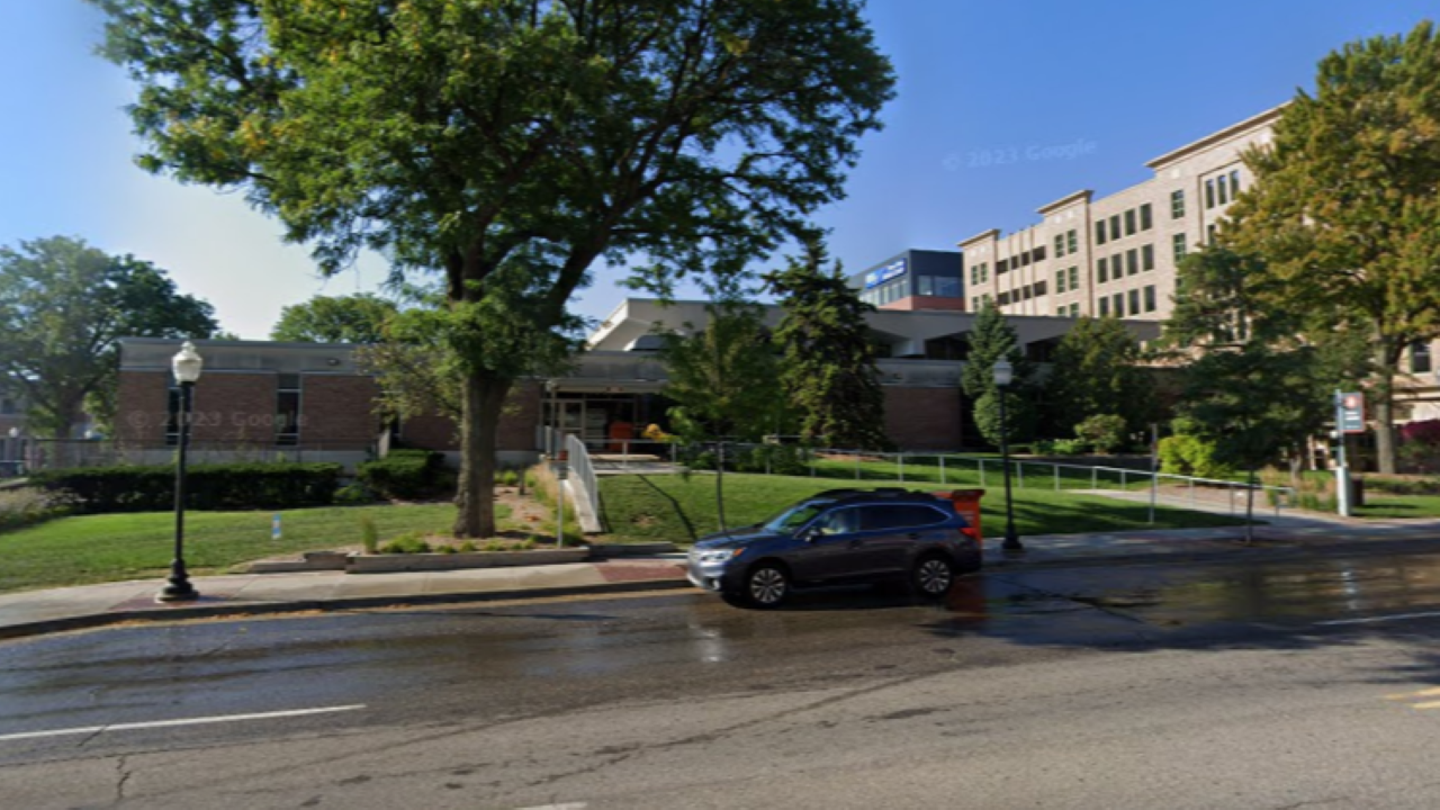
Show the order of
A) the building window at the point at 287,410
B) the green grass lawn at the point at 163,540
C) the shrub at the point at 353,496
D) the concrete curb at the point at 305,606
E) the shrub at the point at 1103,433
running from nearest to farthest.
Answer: the concrete curb at the point at 305,606 → the green grass lawn at the point at 163,540 → the shrub at the point at 353,496 → the building window at the point at 287,410 → the shrub at the point at 1103,433

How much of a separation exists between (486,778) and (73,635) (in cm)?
864

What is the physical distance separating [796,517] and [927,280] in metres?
80.2

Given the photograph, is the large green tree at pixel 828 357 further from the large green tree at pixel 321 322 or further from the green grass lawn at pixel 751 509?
the large green tree at pixel 321 322

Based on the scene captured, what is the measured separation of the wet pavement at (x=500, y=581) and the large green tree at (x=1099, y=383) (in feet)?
62.1

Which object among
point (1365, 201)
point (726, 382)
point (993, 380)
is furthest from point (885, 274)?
point (726, 382)

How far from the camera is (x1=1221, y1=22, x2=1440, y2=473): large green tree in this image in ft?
96.6

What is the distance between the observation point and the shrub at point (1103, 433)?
35938 millimetres

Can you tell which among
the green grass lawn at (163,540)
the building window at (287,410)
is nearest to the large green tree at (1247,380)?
the green grass lawn at (163,540)

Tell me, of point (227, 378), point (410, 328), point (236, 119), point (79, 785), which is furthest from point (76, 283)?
point (79, 785)

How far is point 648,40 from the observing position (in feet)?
50.8

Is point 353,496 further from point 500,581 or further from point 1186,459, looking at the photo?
point 1186,459

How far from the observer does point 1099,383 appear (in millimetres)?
37969

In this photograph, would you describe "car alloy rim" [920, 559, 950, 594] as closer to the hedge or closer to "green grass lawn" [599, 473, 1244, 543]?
"green grass lawn" [599, 473, 1244, 543]

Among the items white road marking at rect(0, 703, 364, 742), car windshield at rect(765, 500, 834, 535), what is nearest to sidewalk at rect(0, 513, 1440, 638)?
car windshield at rect(765, 500, 834, 535)
